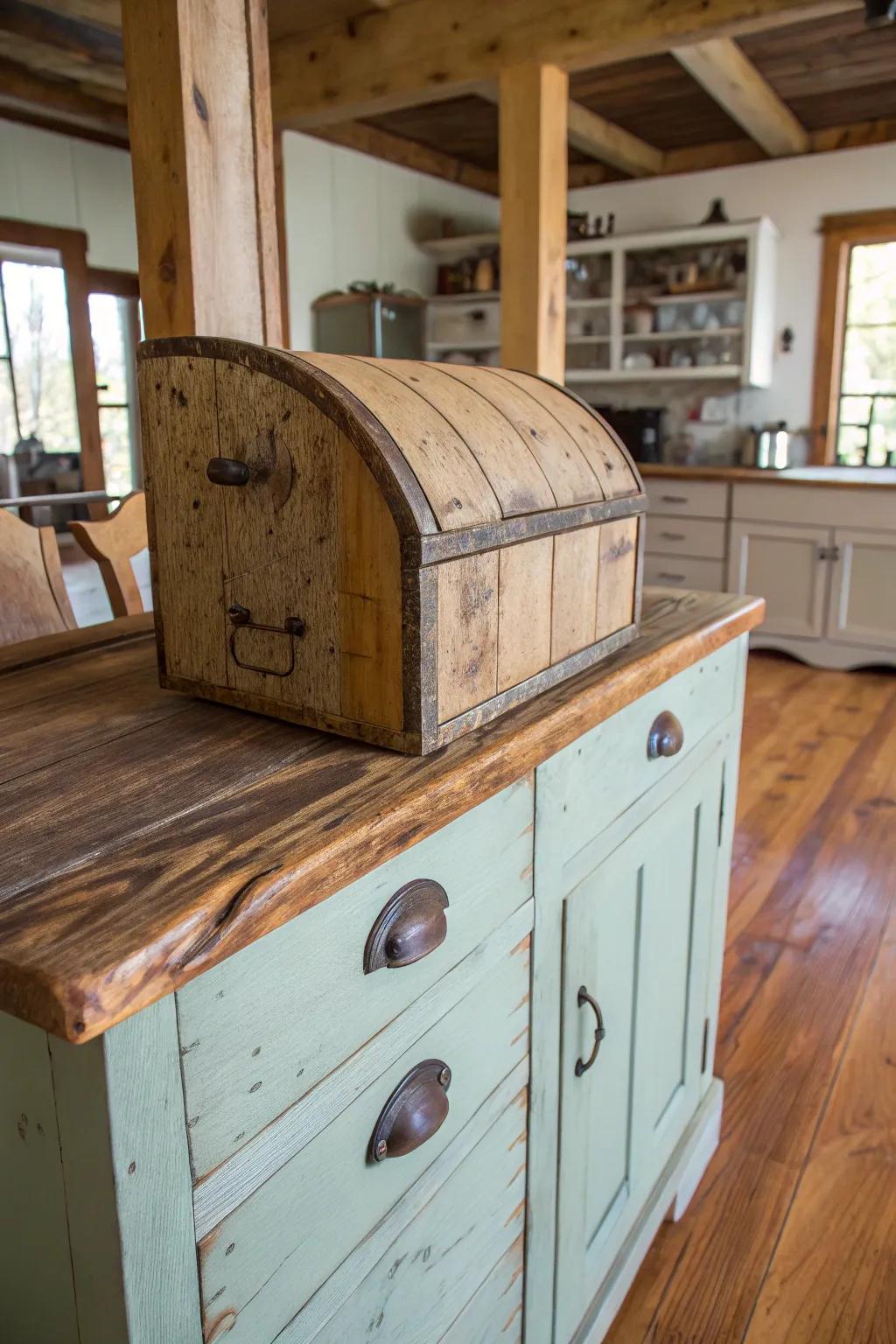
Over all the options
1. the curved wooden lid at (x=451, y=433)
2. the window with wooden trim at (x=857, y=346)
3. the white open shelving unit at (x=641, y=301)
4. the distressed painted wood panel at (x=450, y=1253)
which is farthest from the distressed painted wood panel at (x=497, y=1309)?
the window with wooden trim at (x=857, y=346)

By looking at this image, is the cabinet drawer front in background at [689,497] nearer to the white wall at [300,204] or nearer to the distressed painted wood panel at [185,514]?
the white wall at [300,204]

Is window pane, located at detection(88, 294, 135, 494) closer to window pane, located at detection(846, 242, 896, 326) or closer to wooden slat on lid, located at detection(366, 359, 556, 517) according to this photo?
window pane, located at detection(846, 242, 896, 326)

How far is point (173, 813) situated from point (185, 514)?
330 millimetres

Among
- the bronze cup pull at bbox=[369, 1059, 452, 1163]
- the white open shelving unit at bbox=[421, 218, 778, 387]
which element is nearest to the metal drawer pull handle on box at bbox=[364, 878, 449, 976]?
the bronze cup pull at bbox=[369, 1059, 452, 1163]

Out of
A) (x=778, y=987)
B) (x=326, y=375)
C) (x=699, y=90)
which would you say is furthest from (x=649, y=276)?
(x=326, y=375)

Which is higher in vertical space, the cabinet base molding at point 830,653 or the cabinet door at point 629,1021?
the cabinet door at point 629,1021

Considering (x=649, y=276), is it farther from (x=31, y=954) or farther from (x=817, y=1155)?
(x=31, y=954)

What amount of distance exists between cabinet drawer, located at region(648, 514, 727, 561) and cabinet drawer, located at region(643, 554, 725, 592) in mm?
31

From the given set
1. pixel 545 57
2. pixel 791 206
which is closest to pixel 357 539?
pixel 545 57

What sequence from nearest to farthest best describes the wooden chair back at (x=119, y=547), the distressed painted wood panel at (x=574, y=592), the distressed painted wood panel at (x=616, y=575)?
the distressed painted wood panel at (x=574, y=592) < the distressed painted wood panel at (x=616, y=575) < the wooden chair back at (x=119, y=547)

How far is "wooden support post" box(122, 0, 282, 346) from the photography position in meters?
1.28

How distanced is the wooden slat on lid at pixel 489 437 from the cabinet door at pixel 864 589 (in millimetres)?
3858

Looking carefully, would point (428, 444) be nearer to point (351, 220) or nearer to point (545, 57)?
point (545, 57)

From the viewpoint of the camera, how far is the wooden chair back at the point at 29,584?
1517 mm
